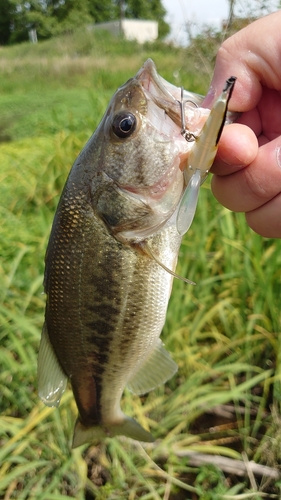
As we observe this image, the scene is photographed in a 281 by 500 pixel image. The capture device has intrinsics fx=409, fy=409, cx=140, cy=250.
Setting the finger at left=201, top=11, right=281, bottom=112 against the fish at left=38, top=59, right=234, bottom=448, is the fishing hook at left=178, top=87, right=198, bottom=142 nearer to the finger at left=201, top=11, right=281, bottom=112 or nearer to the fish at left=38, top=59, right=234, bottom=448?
the fish at left=38, top=59, right=234, bottom=448

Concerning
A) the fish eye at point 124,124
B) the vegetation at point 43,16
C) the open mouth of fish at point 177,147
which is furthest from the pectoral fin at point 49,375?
the vegetation at point 43,16

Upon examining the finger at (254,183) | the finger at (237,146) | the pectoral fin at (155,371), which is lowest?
the pectoral fin at (155,371)

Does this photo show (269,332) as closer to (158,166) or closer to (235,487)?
(235,487)

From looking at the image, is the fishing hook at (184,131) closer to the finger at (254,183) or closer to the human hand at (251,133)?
the human hand at (251,133)

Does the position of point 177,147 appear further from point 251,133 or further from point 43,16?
point 43,16

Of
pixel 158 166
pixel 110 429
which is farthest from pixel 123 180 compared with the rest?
pixel 110 429

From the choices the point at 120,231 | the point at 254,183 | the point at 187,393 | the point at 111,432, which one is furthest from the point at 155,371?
the point at 187,393

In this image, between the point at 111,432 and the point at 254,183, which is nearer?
the point at 254,183
